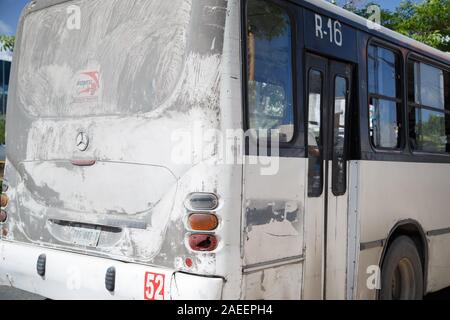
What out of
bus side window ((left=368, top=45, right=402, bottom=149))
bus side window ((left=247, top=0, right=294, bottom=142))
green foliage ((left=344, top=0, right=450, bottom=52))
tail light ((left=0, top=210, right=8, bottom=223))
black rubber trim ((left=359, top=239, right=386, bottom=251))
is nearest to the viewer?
bus side window ((left=247, top=0, right=294, bottom=142))

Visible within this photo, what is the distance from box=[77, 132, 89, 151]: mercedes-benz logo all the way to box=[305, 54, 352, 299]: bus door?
1.76 meters

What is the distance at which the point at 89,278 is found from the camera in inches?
168

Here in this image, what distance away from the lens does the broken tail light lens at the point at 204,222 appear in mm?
3844

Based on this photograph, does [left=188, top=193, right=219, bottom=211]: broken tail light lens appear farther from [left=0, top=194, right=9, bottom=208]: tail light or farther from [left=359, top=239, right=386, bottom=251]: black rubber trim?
[left=0, top=194, right=9, bottom=208]: tail light

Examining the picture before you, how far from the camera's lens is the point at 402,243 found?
5.89m

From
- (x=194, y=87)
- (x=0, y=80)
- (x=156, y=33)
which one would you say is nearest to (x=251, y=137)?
(x=194, y=87)

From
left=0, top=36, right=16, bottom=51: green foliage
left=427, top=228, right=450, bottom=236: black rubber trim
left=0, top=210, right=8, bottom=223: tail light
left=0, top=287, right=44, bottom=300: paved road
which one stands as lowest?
left=0, top=287, right=44, bottom=300: paved road

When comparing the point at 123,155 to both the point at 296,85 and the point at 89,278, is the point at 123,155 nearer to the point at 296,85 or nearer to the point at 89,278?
the point at 89,278

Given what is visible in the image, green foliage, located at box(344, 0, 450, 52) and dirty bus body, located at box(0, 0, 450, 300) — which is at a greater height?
green foliage, located at box(344, 0, 450, 52)

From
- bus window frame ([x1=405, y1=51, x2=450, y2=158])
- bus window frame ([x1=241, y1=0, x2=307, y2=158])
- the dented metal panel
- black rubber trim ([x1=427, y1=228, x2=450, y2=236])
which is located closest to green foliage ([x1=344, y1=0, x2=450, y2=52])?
bus window frame ([x1=405, y1=51, x2=450, y2=158])

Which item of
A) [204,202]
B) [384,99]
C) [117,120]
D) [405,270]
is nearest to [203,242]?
[204,202]

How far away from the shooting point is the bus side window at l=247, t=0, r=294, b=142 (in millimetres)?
4145

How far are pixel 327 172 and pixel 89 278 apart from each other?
2.12 meters
